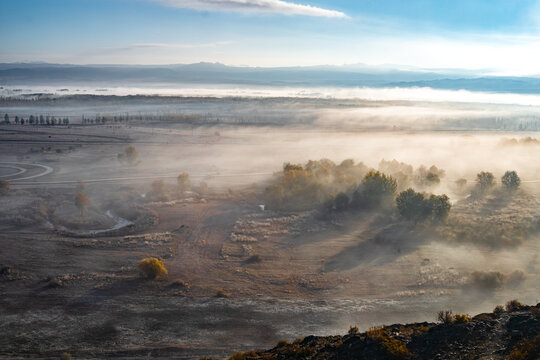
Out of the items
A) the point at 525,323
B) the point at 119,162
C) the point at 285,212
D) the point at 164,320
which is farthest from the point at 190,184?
the point at 525,323

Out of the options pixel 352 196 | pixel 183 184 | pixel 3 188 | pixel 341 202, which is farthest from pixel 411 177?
pixel 3 188

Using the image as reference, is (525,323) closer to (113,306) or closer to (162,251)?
(113,306)

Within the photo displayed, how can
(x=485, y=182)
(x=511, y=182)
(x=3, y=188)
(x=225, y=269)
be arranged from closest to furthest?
1. (x=225, y=269)
2. (x=3, y=188)
3. (x=511, y=182)
4. (x=485, y=182)

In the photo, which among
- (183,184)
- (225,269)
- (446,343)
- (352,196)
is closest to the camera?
(446,343)

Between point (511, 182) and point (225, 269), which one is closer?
point (225, 269)

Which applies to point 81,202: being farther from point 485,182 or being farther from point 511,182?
point 511,182

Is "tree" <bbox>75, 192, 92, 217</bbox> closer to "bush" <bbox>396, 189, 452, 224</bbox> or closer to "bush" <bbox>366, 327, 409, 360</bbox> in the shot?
"bush" <bbox>396, 189, 452, 224</bbox>
